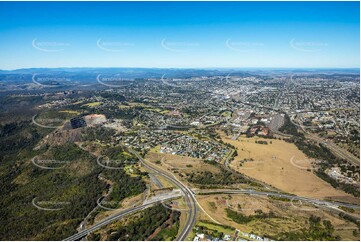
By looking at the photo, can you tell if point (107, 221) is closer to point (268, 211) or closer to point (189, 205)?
point (189, 205)

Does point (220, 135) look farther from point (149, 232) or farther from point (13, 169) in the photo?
point (13, 169)

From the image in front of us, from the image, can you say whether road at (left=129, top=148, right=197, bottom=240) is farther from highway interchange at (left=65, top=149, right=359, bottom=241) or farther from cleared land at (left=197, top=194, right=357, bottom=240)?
cleared land at (left=197, top=194, right=357, bottom=240)

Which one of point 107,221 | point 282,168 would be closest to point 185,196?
point 107,221

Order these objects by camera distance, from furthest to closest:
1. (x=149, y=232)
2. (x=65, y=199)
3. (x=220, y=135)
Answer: (x=220, y=135) < (x=65, y=199) < (x=149, y=232)

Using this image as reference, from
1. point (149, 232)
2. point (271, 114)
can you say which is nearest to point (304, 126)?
point (271, 114)

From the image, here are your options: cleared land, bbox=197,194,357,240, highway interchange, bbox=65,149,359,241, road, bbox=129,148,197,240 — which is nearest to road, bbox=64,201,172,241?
highway interchange, bbox=65,149,359,241

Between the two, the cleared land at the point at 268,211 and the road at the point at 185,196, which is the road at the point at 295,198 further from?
the road at the point at 185,196
